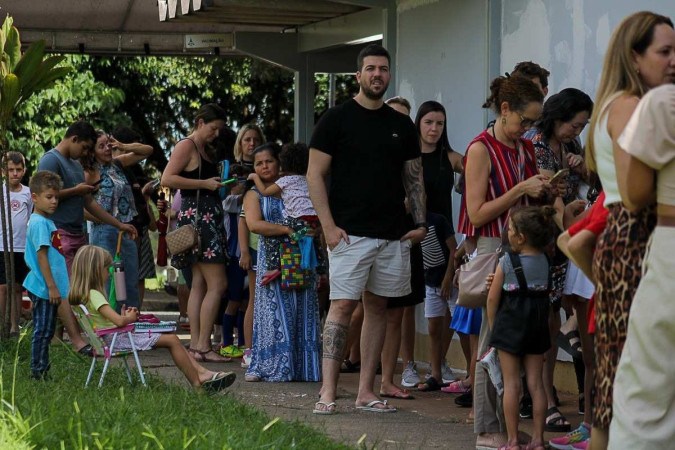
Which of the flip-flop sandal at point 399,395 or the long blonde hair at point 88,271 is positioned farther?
the flip-flop sandal at point 399,395

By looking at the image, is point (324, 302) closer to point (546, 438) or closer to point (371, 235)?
point (371, 235)

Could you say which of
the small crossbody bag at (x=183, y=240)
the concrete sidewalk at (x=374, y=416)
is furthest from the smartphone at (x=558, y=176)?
the small crossbody bag at (x=183, y=240)

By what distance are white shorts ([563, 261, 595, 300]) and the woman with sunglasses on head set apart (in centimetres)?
60

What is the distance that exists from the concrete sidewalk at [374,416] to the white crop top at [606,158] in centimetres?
208

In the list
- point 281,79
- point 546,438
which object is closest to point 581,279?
point 546,438

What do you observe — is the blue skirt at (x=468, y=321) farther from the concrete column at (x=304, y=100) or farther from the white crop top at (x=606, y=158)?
the concrete column at (x=304, y=100)

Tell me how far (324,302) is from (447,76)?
7.91ft

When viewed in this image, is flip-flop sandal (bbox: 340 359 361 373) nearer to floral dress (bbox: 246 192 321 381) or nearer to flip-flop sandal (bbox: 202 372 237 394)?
floral dress (bbox: 246 192 321 381)

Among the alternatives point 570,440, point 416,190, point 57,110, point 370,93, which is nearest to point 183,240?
point 416,190

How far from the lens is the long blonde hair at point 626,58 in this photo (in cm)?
505

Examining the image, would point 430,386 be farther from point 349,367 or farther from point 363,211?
point 363,211

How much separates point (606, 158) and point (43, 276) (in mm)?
5507

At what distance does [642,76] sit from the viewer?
5090 millimetres

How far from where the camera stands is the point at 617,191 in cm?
499
